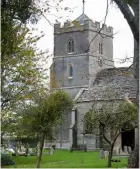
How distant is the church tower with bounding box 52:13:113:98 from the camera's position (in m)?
54.2

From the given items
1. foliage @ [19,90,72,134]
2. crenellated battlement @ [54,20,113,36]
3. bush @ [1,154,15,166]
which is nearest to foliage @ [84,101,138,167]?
foliage @ [19,90,72,134]

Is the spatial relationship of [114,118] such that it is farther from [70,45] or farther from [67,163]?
[70,45]

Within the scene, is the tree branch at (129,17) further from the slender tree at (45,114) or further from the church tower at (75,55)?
the church tower at (75,55)

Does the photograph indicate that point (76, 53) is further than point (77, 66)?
Yes

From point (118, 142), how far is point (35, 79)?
2662 cm

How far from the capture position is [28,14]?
9648 millimetres

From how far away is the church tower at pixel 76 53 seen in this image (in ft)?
178

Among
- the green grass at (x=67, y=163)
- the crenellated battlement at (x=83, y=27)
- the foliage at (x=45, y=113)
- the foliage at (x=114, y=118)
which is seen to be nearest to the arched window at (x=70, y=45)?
the crenellated battlement at (x=83, y=27)

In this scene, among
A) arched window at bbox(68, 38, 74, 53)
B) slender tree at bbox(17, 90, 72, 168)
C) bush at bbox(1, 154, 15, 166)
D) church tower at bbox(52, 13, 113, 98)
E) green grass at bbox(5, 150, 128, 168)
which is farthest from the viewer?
arched window at bbox(68, 38, 74, 53)

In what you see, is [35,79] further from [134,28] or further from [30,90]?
[134,28]

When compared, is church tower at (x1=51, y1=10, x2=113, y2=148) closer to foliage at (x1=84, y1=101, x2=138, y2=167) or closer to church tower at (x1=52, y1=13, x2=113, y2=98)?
church tower at (x1=52, y1=13, x2=113, y2=98)

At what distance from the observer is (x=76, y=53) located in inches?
2192

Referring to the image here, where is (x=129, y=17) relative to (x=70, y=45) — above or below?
below

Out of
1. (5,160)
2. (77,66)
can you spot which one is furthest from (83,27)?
(5,160)
